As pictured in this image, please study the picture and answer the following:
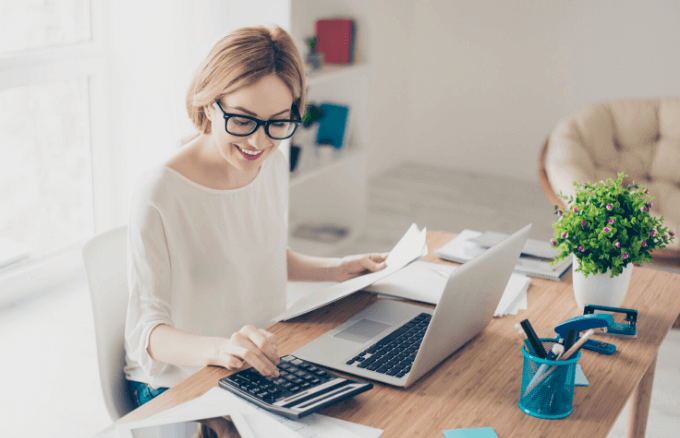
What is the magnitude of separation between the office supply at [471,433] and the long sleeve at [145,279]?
0.56 meters

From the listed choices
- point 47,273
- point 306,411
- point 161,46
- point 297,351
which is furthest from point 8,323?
point 306,411

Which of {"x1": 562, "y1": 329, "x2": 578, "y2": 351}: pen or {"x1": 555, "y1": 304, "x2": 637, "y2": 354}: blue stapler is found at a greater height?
{"x1": 562, "y1": 329, "x2": 578, "y2": 351}: pen

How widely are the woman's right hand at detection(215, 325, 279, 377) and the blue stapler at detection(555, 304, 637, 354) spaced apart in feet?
1.62

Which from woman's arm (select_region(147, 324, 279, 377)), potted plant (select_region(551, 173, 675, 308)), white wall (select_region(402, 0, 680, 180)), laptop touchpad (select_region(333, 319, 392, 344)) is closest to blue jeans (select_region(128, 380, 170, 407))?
woman's arm (select_region(147, 324, 279, 377))

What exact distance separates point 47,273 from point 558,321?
7.92 feet

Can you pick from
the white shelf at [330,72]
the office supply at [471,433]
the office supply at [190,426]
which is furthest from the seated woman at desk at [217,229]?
the white shelf at [330,72]

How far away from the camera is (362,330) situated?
1.33 m

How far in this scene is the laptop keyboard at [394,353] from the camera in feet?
3.89

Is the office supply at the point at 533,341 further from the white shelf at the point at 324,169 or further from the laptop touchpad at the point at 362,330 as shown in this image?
the white shelf at the point at 324,169

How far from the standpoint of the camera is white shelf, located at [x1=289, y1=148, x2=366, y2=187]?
3302 mm

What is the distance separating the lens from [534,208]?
176 inches

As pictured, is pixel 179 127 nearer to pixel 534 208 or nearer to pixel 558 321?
pixel 558 321

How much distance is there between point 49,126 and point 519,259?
227cm

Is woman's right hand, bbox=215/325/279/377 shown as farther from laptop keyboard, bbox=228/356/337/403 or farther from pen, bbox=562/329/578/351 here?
pen, bbox=562/329/578/351
